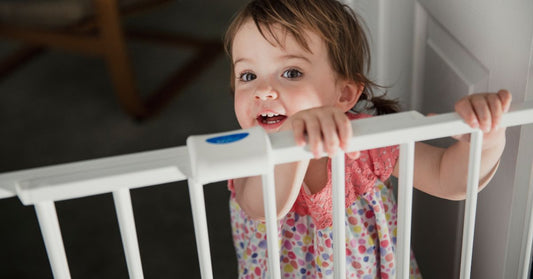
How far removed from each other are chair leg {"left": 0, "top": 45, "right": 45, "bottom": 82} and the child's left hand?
2627 millimetres

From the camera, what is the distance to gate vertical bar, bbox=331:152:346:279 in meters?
0.58

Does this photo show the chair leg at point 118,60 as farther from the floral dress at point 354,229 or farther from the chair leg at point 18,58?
the floral dress at point 354,229

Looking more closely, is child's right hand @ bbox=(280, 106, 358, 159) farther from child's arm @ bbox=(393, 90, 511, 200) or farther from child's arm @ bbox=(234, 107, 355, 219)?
child's arm @ bbox=(393, 90, 511, 200)

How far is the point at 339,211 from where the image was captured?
1.96 ft

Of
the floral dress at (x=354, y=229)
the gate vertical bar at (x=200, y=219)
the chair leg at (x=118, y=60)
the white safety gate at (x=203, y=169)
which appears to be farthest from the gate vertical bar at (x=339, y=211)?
the chair leg at (x=118, y=60)

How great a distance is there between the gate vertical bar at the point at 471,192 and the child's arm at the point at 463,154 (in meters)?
0.02

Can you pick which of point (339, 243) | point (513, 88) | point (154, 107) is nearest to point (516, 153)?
point (513, 88)

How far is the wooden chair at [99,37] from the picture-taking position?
2.34m

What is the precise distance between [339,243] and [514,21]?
1.21ft

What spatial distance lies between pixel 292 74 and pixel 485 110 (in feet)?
1.15

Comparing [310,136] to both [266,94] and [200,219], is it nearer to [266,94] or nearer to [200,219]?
[200,219]

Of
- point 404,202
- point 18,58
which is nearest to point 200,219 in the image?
point 404,202

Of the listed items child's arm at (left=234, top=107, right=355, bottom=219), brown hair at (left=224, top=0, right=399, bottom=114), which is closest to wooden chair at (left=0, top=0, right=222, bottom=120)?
brown hair at (left=224, top=0, right=399, bottom=114)

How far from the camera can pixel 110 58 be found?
7.76ft
